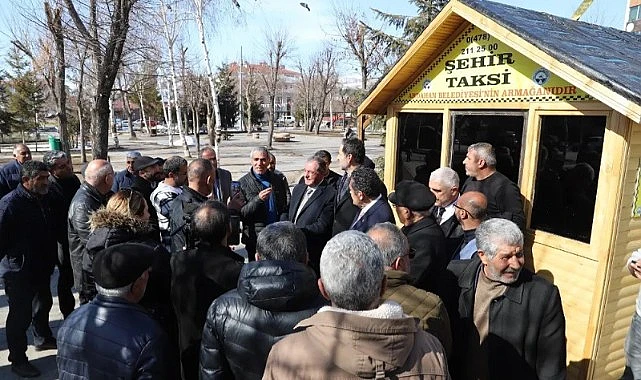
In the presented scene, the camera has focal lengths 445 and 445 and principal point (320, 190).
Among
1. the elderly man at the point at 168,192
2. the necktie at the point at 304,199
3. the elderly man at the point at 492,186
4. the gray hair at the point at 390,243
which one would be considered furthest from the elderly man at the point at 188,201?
the elderly man at the point at 492,186

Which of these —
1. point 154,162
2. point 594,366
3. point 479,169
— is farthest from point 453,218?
point 154,162

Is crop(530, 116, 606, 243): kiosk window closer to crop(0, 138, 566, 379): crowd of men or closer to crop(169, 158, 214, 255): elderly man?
crop(0, 138, 566, 379): crowd of men

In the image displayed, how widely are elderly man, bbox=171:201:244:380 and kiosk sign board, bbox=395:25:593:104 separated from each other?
3379 mm

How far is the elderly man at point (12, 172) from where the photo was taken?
6617mm

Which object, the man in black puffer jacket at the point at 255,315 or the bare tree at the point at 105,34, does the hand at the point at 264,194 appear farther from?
the bare tree at the point at 105,34

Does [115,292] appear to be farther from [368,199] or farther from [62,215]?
[62,215]

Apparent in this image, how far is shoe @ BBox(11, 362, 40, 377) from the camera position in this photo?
4.22 metres

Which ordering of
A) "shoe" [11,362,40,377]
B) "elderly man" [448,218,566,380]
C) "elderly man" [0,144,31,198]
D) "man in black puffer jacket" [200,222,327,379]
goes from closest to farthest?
"man in black puffer jacket" [200,222,327,379] → "elderly man" [448,218,566,380] → "shoe" [11,362,40,377] → "elderly man" [0,144,31,198]

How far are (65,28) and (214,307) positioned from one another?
36.5ft

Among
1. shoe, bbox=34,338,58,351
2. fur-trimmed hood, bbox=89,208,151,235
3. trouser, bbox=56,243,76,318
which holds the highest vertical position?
fur-trimmed hood, bbox=89,208,151,235

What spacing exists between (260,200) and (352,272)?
3.56 metres

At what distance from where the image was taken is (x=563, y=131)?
169 inches

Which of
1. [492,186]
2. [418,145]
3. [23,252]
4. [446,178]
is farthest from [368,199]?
[23,252]

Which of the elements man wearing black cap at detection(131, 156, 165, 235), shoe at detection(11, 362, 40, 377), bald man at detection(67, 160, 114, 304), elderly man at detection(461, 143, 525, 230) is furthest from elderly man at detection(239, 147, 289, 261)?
shoe at detection(11, 362, 40, 377)
